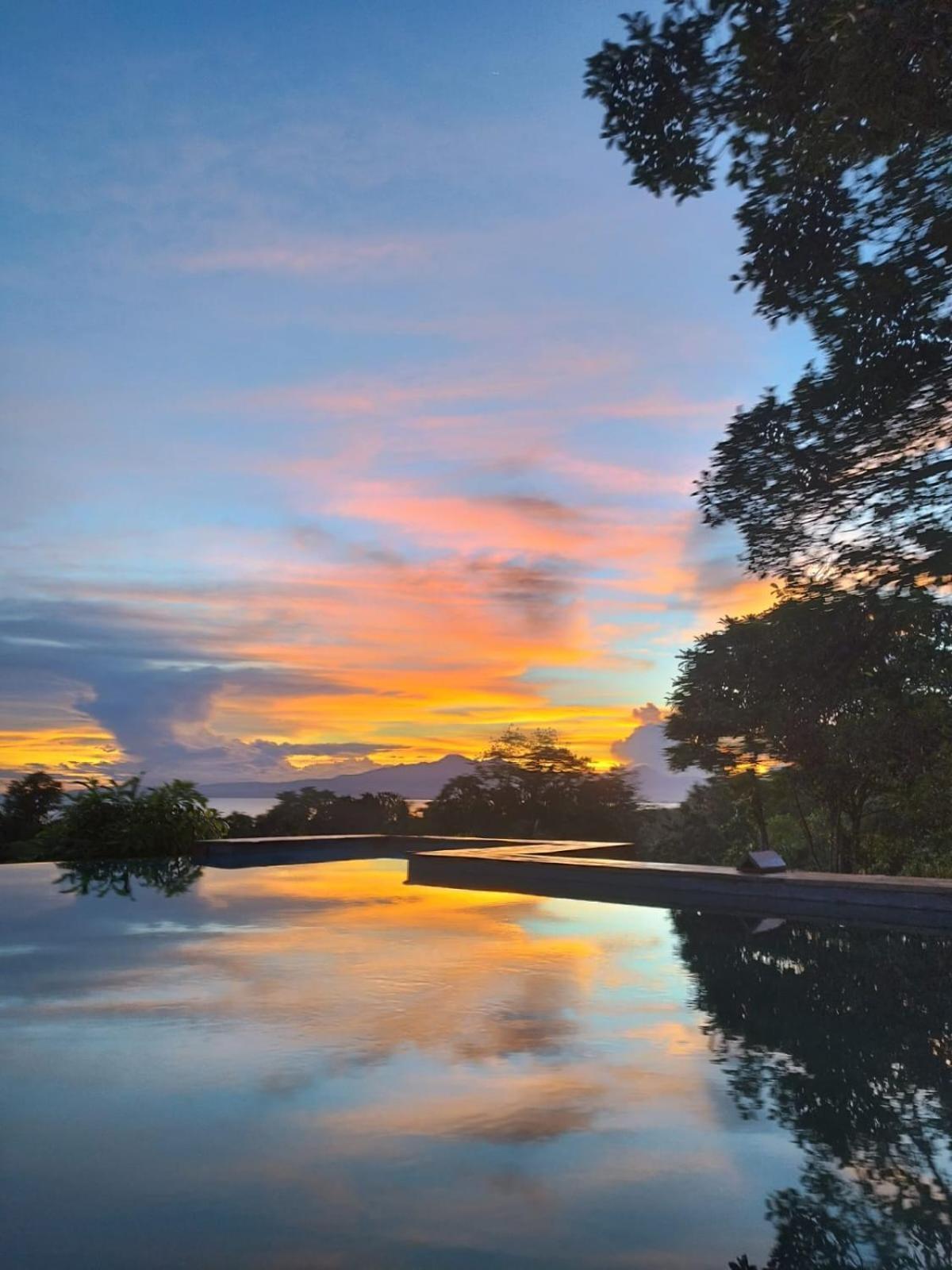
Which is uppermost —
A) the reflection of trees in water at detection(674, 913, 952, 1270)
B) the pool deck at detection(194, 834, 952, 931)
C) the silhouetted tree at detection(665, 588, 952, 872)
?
the silhouetted tree at detection(665, 588, 952, 872)

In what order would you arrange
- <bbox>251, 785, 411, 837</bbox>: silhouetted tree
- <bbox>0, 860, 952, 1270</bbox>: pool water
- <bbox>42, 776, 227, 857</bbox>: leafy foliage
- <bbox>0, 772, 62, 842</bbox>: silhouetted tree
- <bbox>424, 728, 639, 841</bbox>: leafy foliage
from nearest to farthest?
<bbox>0, 860, 952, 1270</bbox>: pool water → <bbox>42, 776, 227, 857</bbox>: leafy foliage → <bbox>0, 772, 62, 842</bbox>: silhouetted tree → <bbox>251, 785, 411, 837</bbox>: silhouetted tree → <bbox>424, 728, 639, 841</bbox>: leafy foliage

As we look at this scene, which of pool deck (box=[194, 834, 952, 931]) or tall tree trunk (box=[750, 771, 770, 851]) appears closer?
pool deck (box=[194, 834, 952, 931])

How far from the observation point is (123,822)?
15758mm

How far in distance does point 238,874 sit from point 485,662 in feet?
23.2

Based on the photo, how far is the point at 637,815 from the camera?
22.9 meters

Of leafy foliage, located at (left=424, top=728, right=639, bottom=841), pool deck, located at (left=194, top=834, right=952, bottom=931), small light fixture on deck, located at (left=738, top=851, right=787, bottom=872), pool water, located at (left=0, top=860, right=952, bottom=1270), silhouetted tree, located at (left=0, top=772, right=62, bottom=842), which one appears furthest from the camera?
leafy foliage, located at (left=424, top=728, right=639, bottom=841)

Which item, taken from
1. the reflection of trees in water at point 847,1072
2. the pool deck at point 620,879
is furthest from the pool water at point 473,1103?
the pool deck at point 620,879

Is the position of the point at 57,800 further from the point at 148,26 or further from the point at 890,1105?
the point at 890,1105

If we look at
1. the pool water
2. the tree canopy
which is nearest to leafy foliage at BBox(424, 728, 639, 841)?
the tree canopy

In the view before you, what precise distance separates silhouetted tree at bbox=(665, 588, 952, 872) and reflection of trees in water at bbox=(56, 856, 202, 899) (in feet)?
28.3

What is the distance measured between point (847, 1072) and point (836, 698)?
883 centimetres

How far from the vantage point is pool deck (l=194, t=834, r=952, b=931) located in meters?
9.87

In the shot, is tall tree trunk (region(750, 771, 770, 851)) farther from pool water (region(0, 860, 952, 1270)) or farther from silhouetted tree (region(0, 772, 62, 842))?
silhouetted tree (region(0, 772, 62, 842))

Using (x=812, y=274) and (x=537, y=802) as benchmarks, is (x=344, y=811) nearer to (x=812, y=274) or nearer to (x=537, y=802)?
(x=537, y=802)
